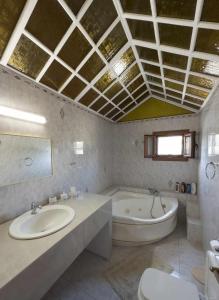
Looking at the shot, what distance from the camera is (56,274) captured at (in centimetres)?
105

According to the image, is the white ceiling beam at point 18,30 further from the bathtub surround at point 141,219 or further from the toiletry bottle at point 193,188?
the toiletry bottle at point 193,188

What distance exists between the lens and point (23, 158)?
1520mm

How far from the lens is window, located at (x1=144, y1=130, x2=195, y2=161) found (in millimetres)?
2878

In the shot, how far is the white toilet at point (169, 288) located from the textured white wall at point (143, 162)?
201 cm

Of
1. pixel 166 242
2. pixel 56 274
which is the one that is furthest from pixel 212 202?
pixel 56 274

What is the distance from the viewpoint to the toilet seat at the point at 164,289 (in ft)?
3.50

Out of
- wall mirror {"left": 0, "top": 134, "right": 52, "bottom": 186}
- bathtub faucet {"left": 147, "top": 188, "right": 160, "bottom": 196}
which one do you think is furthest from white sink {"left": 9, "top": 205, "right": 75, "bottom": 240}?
bathtub faucet {"left": 147, "top": 188, "right": 160, "bottom": 196}

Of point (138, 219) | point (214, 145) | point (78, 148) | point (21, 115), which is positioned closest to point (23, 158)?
point (21, 115)

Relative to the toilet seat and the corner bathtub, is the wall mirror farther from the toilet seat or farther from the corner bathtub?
the toilet seat

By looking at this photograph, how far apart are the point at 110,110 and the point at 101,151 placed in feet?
2.83

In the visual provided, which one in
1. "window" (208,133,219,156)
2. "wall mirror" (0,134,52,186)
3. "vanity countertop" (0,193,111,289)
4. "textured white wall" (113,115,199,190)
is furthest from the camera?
"textured white wall" (113,115,199,190)

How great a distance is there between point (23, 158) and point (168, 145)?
2.70m

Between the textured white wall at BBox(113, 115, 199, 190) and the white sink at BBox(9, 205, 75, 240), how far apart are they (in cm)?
209

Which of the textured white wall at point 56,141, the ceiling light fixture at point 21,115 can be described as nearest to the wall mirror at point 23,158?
the textured white wall at point 56,141
